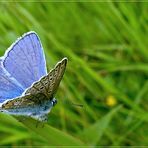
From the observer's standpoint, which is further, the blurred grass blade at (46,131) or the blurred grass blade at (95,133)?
the blurred grass blade at (95,133)

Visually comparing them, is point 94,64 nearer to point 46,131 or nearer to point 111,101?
Result: point 111,101

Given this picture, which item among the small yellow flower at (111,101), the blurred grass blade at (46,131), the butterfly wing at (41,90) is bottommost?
the small yellow flower at (111,101)

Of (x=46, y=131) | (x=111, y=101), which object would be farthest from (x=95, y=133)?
(x=46, y=131)

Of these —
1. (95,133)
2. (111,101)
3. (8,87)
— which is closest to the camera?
(8,87)

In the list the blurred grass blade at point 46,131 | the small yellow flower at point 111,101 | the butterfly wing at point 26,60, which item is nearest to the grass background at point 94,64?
the small yellow flower at point 111,101

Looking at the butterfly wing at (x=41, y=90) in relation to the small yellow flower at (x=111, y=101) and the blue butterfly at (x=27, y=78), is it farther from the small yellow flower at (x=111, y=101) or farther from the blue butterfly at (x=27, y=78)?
the small yellow flower at (x=111, y=101)

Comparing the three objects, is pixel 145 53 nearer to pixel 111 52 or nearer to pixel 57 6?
pixel 111 52

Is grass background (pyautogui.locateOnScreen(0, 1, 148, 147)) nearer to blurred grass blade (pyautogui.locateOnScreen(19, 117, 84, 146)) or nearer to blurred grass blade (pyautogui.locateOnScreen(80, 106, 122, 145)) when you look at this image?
blurred grass blade (pyautogui.locateOnScreen(80, 106, 122, 145))

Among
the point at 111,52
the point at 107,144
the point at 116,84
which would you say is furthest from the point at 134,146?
the point at 111,52
